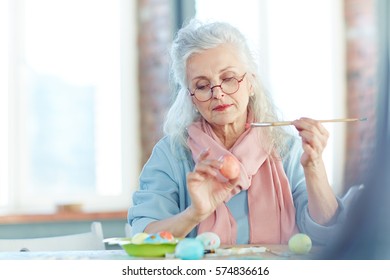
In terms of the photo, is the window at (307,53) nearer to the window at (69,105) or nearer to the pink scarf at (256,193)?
the window at (69,105)

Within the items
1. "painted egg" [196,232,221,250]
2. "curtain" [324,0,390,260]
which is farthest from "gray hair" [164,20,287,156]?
"curtain" [324,0,390,260]

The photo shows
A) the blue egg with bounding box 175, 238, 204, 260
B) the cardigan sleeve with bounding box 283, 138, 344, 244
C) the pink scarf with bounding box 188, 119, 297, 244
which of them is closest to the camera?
the blue egg with bounding box 175, 238, 204, 260

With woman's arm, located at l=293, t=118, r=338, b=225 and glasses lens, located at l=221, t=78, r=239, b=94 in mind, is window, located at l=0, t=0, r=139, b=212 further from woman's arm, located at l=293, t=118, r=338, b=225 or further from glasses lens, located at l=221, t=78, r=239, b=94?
woman's arm, located at l=293, t=118, r=338, b=225

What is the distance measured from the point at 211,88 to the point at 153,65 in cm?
158

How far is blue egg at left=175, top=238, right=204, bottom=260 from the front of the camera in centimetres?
94

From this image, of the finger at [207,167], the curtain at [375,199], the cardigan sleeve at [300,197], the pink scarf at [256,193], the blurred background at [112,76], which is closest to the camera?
the curtain at [375,199]

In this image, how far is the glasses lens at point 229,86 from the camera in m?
1.34

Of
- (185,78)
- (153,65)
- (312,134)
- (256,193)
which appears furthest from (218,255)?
(153,65)

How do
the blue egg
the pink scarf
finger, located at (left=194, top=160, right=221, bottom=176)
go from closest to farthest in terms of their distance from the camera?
the blue egg → finger, located at (left=194, top=160, right=221, bottom=176) → the pink scarf

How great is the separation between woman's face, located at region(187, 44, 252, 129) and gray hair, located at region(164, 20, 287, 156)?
0.06 feet

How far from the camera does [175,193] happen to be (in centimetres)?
139

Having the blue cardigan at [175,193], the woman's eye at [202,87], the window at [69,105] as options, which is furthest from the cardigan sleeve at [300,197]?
the window at [69,105]

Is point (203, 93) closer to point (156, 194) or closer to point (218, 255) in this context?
point (156, 194)
